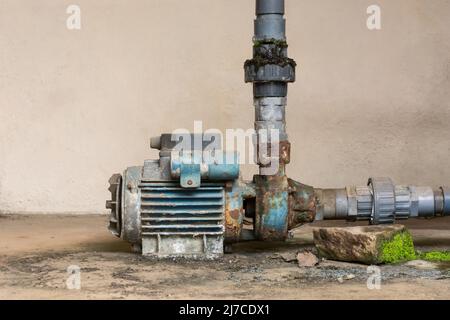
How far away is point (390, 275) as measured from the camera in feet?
13.8

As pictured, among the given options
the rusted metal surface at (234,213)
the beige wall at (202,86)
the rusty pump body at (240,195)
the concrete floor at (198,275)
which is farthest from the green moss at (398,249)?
the beige wall at (202,86)

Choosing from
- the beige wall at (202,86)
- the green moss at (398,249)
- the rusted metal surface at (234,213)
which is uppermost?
the beige wall at (202,86)

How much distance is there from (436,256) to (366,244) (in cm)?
50

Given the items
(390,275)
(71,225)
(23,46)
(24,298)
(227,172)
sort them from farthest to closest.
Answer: (23,46) < (71,225) < (227,172) < (390,275) < (24,298)

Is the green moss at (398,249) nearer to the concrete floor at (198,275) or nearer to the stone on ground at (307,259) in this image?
the concrete floor at (198,275)

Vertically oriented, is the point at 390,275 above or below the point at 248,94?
below

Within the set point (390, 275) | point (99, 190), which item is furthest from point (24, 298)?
point (99, 190)

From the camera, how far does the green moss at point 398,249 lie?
14.6 feet

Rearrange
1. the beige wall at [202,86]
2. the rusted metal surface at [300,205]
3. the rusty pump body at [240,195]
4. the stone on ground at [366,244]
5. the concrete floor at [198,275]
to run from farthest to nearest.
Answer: the beige wall at [202,86] → the rusted metal surface at [300,205] → the rusty pump body at [240,195] → the stone on ground at [366,244] → the concrete floor at [198,275]

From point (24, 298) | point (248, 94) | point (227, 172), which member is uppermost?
point (248, 94)

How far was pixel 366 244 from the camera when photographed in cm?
440

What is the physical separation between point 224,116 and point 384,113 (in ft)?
4.13

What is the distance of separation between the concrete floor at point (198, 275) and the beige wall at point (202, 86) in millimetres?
1683

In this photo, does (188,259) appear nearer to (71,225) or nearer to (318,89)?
(71,225)
